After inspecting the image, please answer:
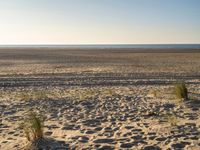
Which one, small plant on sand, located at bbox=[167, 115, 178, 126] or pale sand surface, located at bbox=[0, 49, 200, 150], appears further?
small plant on sand, located at bbox=[167, 115, 178, 126]

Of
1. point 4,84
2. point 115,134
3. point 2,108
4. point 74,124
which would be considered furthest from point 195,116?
point 4,84

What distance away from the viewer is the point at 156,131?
7.34 metres

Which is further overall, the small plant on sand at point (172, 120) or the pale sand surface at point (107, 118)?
the small plant on sand at point (172, 120)

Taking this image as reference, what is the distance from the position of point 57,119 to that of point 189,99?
4.92 metres

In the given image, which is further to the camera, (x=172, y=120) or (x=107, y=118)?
(x=107, y=118)

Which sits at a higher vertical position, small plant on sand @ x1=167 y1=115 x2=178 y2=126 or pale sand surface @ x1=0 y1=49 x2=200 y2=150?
small plant on sand @ x1=167 y1=115 x2=178 y2=126

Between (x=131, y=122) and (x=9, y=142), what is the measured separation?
10.5 ft

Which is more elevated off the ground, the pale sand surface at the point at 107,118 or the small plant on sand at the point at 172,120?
the small plant on sand at the point at 172,120

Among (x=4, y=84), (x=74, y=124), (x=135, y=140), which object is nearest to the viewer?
(x=135, y=140)

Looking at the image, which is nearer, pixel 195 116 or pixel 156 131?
pixel 156 131

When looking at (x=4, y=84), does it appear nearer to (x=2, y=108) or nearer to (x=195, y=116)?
(x=2, y=108)

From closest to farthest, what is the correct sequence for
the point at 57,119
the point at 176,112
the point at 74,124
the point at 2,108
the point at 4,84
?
the point at 74,124, the point at 57,119, the point at 176,112, the point at 2,108, the point at 4,84

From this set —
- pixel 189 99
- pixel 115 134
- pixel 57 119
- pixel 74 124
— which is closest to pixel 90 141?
pixel 115 134

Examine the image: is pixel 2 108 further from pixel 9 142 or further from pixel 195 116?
pixel 195 116
